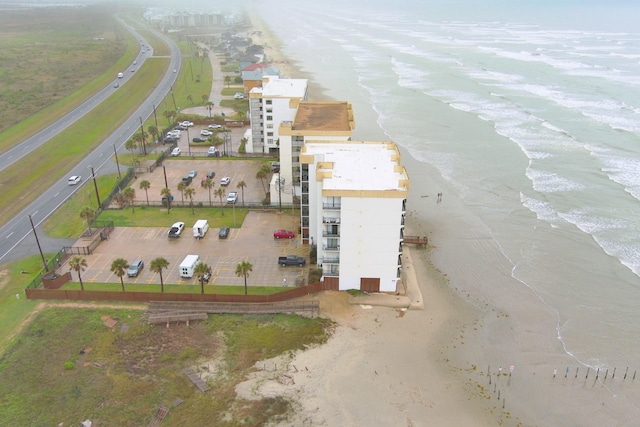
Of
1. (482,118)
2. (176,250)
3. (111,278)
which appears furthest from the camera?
(482,118)

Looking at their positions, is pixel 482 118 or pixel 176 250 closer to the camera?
pixel 176 250

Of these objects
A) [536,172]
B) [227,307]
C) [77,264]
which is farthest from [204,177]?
[536,172]

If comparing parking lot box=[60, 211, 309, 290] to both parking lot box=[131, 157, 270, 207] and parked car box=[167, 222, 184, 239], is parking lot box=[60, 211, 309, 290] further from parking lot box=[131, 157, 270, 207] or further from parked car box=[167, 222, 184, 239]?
parking lot box=[131, 157, 270, 207]

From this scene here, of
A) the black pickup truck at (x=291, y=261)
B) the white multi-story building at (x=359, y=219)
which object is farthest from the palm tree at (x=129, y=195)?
the white multi-story building at (x=359, y=219)

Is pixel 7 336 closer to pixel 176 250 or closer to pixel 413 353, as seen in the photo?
pixel 176 250

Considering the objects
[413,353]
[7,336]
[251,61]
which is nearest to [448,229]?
[413,353]

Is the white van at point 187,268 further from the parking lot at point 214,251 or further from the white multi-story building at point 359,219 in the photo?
the white multi-story building at point 359,219
